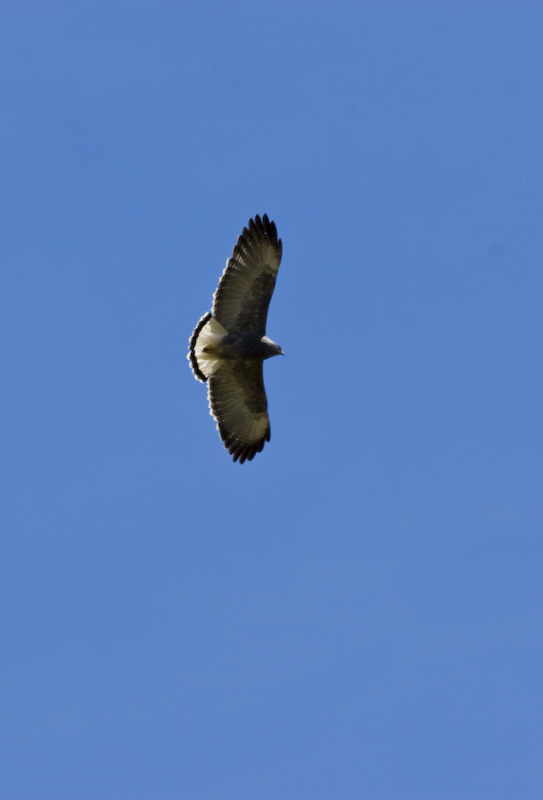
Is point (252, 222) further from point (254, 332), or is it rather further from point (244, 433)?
point (244, 433)

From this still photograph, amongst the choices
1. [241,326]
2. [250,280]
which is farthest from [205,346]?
[250,280]

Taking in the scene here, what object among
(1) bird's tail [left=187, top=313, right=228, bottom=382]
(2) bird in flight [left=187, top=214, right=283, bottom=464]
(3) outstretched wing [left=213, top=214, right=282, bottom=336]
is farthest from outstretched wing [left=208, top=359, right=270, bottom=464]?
(3) outstretched wing [left=213, top=214, right=282, bottom=336]

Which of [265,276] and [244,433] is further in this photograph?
[244,433]

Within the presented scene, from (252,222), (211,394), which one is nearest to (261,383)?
(211,394)

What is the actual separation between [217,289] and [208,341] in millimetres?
812

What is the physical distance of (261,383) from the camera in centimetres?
2120

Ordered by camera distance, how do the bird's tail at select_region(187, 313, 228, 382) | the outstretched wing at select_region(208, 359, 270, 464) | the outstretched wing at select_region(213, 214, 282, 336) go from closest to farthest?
the outstretched wing at select_region(213, 214, 282, 336) → the bird's tail at select_region(187, 313, 228, 382) → the outstretched wing at select_region(208, 359, 270, 464)

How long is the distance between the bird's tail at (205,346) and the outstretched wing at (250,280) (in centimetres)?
14

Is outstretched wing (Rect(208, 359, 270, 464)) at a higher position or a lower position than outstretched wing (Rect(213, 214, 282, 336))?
lower

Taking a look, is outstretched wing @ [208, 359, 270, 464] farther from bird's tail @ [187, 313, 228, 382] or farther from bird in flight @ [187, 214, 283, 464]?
bird's tail @ [187, 313, 228, 382]

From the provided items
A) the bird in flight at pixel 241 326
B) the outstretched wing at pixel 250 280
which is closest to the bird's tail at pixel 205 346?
the bird in flight at pixel 241 326

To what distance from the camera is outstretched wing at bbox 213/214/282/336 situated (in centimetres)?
2031

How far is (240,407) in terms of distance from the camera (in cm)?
2150

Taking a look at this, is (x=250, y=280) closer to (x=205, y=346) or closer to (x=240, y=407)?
(x=205, y=346)
